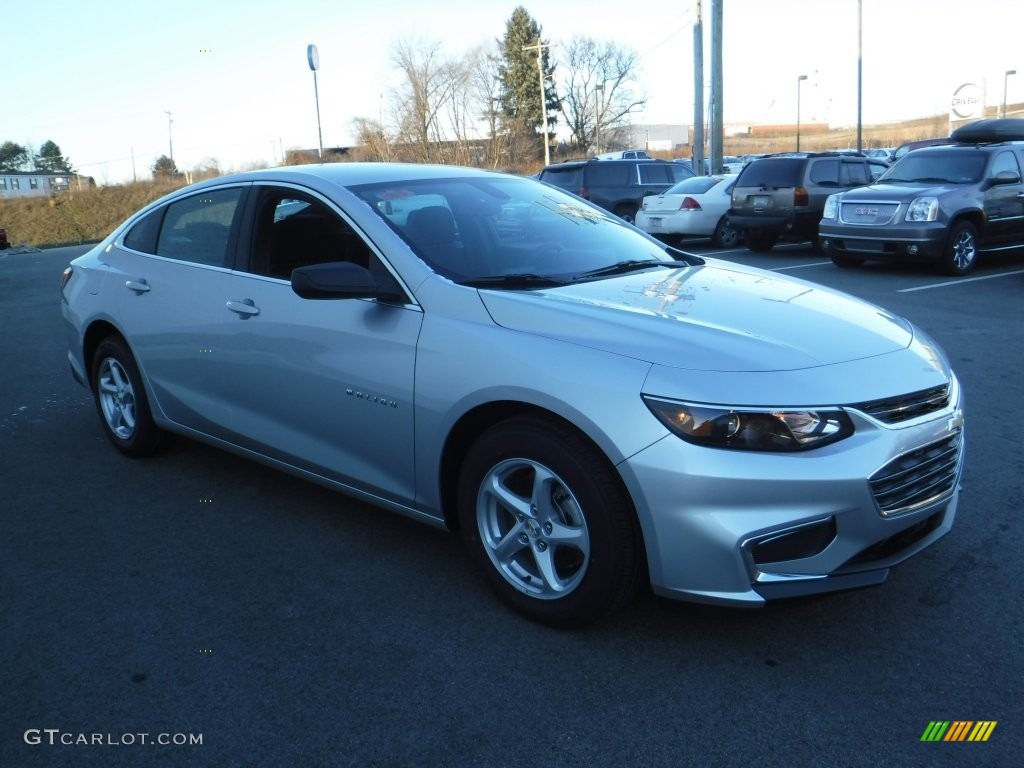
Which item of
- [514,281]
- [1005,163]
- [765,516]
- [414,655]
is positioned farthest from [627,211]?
[765,516]

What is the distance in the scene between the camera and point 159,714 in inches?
108

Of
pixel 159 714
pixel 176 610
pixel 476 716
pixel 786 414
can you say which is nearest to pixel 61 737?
pixel 159 714

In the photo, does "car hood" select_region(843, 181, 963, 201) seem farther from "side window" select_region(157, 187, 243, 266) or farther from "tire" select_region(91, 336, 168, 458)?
"tire" select_region(91, 336, 168, 458)


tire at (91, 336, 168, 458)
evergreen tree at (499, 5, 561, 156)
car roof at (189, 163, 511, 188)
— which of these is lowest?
tire at (91, 336, 168, 458)

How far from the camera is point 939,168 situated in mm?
12344

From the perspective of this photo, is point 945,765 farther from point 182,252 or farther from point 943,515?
point 182,252

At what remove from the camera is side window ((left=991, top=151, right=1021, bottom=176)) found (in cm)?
1214

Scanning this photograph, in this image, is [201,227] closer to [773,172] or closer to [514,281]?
[514,281]

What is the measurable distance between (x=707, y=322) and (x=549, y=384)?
2.04 feet

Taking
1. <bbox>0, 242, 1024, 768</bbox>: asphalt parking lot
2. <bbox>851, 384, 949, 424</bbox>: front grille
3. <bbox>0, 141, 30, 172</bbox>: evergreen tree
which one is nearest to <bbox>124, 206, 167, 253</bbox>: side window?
<bbox>0, 242, 1024, 768</bbox>: asphalt parking lot

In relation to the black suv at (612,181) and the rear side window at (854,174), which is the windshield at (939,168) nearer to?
the rear side window at (854,174)

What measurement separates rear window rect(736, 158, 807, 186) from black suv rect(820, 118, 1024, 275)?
1.89m

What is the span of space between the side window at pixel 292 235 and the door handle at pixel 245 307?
146 mm

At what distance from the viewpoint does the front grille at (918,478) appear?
2762 millimetres
